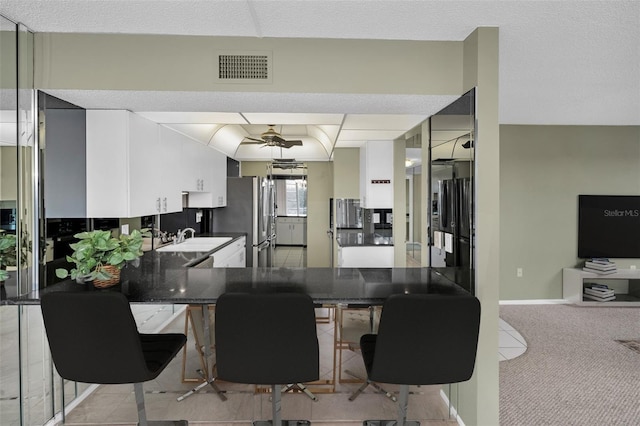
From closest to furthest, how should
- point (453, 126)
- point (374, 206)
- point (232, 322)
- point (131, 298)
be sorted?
point (232, 322) → point (131, 298) → point (453, 126) → point (374, 206)

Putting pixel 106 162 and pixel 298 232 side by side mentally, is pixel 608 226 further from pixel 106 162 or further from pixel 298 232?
pixel 106 162

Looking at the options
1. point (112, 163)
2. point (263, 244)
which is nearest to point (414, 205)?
point (263, 244)

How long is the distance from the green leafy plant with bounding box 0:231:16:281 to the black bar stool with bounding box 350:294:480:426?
2211 mm

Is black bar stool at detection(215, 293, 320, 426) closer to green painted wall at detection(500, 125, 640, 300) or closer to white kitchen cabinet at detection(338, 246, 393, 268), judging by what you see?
white kitchen cabinet at detection(338, 246, 393, 268)

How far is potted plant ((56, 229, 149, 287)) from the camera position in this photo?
2.21 metres

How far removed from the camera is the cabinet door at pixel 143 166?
9.56 feet

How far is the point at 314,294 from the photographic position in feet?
6.89

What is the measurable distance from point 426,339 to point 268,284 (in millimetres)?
1131

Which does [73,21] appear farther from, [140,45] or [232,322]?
[232,322]

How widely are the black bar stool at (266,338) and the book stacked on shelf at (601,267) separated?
484cm

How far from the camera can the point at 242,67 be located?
2.31 meters

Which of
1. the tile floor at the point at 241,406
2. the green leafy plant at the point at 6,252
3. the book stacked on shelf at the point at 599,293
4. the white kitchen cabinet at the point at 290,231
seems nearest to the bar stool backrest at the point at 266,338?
the tile floor at the point at 241,406


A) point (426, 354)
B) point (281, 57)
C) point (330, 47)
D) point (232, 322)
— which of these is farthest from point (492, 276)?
point (281, 57)

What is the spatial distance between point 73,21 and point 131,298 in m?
1.64
